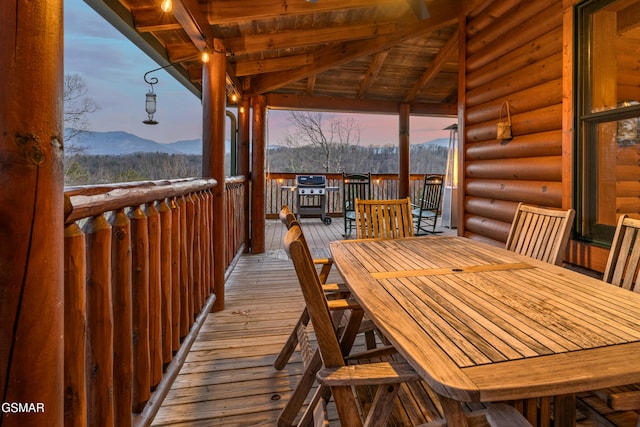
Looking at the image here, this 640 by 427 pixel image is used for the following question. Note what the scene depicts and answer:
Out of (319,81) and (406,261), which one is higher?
(319,81)

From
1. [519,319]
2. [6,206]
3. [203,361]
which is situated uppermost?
[6,206]

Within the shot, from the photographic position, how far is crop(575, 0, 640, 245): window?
83.4 inches

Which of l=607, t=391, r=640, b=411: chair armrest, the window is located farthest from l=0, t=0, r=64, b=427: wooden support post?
the window

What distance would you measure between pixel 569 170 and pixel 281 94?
4.57m

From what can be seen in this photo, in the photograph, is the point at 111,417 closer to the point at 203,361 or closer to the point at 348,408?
the point at 348,408

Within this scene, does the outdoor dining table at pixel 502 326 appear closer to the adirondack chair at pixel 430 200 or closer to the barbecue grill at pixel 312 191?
the adirondack chair at pixel 430 200

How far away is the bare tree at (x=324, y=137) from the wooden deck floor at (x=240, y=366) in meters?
9.98

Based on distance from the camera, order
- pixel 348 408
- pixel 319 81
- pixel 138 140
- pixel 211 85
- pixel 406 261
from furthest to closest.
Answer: pixel 138 140, pixel 319 81, pixel 211 85, pixel 406 261, pixel 348 408

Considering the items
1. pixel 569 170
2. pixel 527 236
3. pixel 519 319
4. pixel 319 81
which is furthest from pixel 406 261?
pixel 319 81

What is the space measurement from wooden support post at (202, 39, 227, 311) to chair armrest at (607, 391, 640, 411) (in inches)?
101

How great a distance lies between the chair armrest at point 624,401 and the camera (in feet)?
2.82

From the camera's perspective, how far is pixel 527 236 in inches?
81.6

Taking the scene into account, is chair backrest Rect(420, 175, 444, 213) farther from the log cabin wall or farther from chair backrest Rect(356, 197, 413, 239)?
chair backrest Rect(356, 197, 413, 239)


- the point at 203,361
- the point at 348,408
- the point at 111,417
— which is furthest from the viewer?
the point at 203,361
